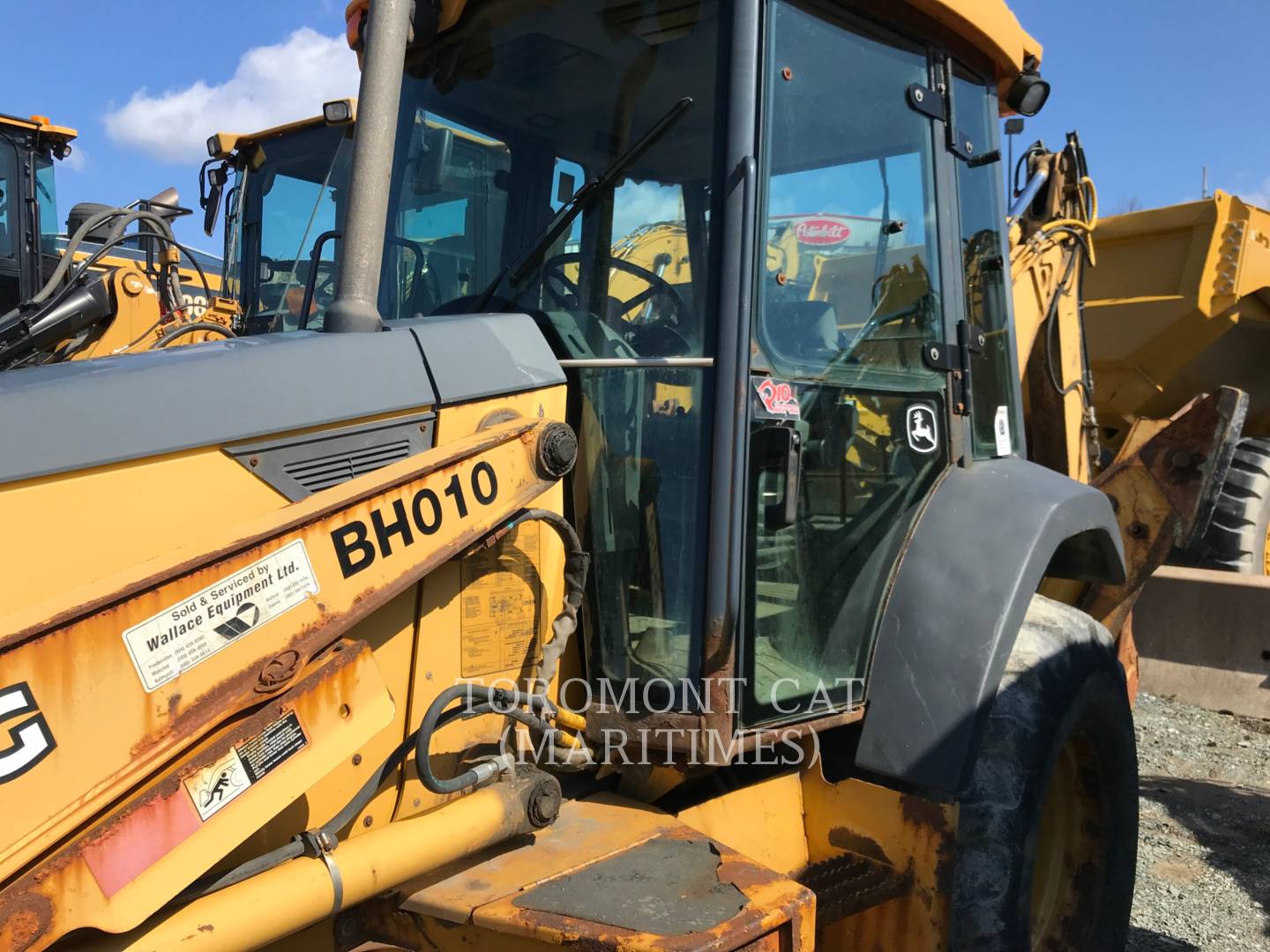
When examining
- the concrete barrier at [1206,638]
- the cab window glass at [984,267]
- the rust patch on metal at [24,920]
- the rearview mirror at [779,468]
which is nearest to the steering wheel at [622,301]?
the rearview mirror at [779,468]

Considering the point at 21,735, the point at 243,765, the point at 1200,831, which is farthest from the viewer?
the point at 1200,831

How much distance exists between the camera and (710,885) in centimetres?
186

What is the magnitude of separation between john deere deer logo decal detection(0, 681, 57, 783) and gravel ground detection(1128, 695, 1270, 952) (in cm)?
296

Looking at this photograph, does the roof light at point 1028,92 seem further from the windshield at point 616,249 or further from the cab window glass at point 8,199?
the cab window glass at point 8,199

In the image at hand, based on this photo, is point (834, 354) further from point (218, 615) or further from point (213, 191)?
point (213, 191)

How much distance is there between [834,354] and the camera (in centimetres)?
229

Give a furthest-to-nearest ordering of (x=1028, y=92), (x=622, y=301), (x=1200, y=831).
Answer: (x=1200, y=831) → (x=1028, y=92) → (x=622, y=301)

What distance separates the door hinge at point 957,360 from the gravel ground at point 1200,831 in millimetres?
1750

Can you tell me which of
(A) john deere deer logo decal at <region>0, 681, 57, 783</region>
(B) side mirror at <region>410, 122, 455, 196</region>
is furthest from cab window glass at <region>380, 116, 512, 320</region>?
(A) john deere deer logo decal at <region>0, 681, 57, 783</region>

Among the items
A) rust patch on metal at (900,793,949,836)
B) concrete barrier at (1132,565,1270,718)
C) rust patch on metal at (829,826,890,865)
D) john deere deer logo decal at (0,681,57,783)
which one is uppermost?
john deere deer logo decal at (0,681,57,783)

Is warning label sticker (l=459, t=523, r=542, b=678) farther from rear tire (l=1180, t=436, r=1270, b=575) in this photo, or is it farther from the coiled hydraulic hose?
rear tire (l=1180, t=436, r=1270, b=575)

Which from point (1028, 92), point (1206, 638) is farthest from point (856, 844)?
point (1206, 638)

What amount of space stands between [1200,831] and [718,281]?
3.19 m

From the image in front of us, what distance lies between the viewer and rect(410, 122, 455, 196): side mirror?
2.52 m
